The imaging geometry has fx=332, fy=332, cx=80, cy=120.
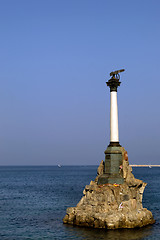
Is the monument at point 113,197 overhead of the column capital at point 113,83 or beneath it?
beneath

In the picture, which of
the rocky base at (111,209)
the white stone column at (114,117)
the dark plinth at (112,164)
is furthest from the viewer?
the white stone column at (114,117)

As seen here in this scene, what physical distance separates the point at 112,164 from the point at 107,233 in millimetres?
8434

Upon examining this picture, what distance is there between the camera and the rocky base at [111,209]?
2753 cm

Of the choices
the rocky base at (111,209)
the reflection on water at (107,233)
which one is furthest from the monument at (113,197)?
the reflection on water at (107,233)

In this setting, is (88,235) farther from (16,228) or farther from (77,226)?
(16,228)

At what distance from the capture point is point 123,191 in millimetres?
30328

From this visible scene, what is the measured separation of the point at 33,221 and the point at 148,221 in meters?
10.8

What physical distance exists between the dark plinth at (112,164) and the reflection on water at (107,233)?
630 cm

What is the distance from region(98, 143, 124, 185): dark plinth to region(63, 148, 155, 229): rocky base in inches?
46.0

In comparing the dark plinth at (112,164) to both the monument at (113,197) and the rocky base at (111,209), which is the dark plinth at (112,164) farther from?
the rocky base at (111,209)

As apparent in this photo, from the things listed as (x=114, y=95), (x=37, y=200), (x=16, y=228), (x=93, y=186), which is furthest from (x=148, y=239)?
(x=37, y=200)

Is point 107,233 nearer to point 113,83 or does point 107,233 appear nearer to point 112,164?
point 112,164

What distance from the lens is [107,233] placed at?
2598cm

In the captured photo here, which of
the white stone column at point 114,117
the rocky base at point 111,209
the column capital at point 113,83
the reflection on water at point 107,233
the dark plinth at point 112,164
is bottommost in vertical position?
the reflection on water at point 107,233
